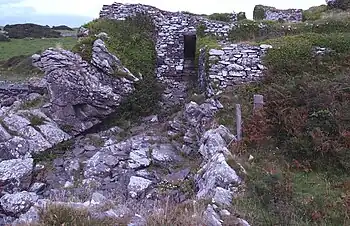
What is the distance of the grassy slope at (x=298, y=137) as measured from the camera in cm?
824

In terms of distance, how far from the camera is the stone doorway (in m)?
19.1

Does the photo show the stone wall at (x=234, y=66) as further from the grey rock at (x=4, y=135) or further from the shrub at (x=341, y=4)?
the shrub at (x=341, y=4)

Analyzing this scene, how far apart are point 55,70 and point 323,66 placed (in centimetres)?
957

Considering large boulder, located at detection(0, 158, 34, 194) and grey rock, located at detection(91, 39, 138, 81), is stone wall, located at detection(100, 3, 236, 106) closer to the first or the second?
grey rock, located at detection(91, 39, 138, 81)

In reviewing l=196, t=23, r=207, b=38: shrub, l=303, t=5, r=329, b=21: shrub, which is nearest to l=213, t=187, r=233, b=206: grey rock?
l=196, t=23, r=207, b=38: shrub

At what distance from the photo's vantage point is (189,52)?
20.3 meters

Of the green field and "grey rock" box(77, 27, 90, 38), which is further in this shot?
the green field

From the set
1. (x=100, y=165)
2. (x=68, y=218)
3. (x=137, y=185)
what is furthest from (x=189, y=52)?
(x=68, y=218)

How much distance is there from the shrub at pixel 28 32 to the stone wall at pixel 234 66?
129 ft

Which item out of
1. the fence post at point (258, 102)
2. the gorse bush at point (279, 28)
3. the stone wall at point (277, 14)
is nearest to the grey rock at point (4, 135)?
the fence post at point (258, 102)

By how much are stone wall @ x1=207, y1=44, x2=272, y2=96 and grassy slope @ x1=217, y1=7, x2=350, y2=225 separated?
40 cm

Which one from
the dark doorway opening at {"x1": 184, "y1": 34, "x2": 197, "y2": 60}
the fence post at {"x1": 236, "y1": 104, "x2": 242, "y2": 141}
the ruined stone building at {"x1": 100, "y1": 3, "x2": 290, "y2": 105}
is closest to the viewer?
the fence post at {"x1": 236, "y1": 104, "x2": 242, "y2": 141}

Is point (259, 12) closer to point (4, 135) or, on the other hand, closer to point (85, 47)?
point (85, 47)

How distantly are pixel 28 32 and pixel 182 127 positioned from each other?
4445 cm
